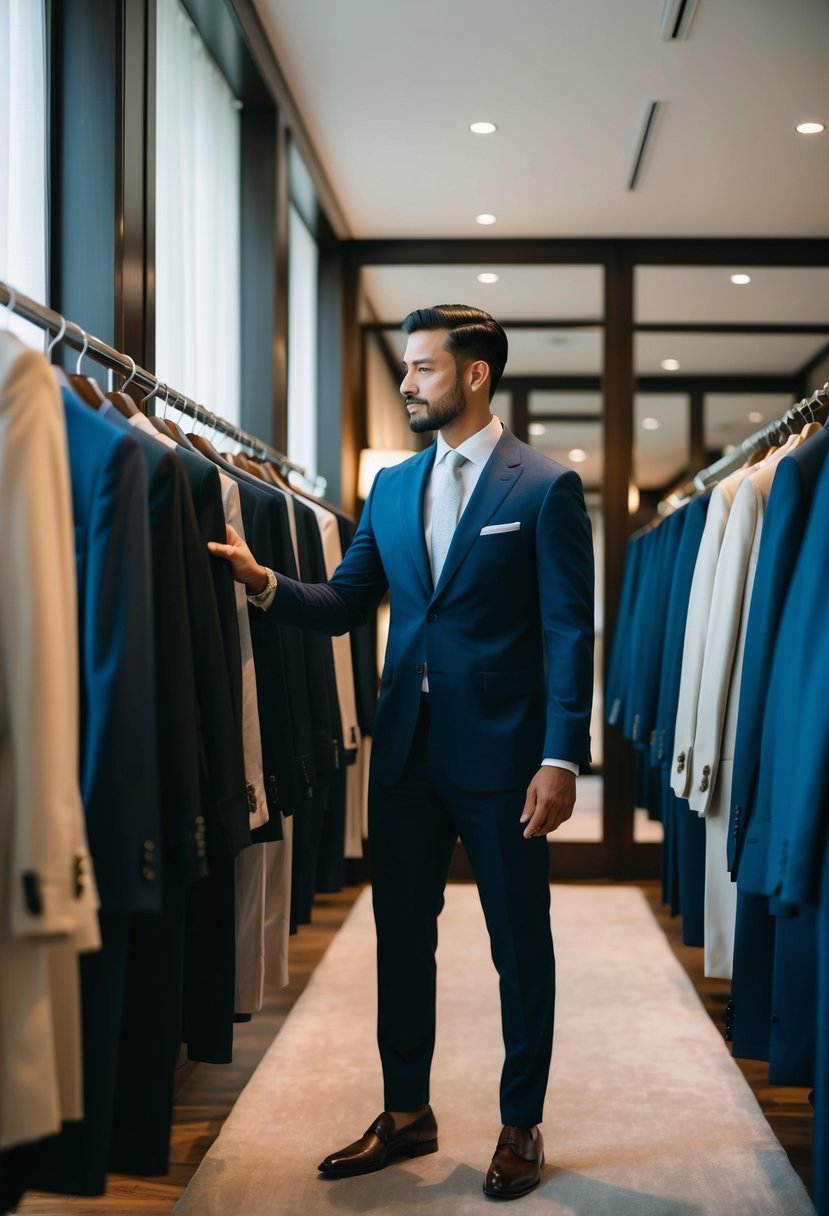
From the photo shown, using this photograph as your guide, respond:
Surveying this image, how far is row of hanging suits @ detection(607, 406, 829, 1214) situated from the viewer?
1533mm

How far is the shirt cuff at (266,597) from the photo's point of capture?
2068 mm

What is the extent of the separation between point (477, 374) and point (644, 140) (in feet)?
7.12

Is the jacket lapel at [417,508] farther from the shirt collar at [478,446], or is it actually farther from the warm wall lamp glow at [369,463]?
the warm wall lamp glow at [369,463]

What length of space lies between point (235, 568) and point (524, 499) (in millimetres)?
599

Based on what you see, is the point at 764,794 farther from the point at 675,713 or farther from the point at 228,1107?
the point at 228,1107

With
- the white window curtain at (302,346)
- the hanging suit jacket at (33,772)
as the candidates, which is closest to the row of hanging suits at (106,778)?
the hanging suit jacket at (33,772)

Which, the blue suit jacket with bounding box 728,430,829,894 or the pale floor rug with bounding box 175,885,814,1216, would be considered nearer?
the blue suit jacket with bounding box 728,430,829,894

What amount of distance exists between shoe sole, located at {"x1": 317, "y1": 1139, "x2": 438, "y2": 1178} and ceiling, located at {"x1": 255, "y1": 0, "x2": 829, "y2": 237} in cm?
288

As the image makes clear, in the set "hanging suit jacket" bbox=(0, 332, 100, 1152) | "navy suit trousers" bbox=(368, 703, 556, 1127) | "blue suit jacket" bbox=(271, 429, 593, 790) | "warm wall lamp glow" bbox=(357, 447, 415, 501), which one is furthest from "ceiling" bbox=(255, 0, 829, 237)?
"hanging suit jacket" bbox=(0, 332, 100, 1152)

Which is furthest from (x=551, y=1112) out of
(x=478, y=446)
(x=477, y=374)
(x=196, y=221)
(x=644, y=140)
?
(x=644, y=140)

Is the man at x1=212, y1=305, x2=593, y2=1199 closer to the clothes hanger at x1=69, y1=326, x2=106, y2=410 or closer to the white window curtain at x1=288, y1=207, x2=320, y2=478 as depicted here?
the clothes hanger at x1=69, y1=326, x2=106, y2=410

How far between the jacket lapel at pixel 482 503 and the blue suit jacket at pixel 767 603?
1.75ft

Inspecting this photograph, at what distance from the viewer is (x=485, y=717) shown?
2.21 metres

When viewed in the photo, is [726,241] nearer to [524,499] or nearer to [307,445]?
[307,445]
